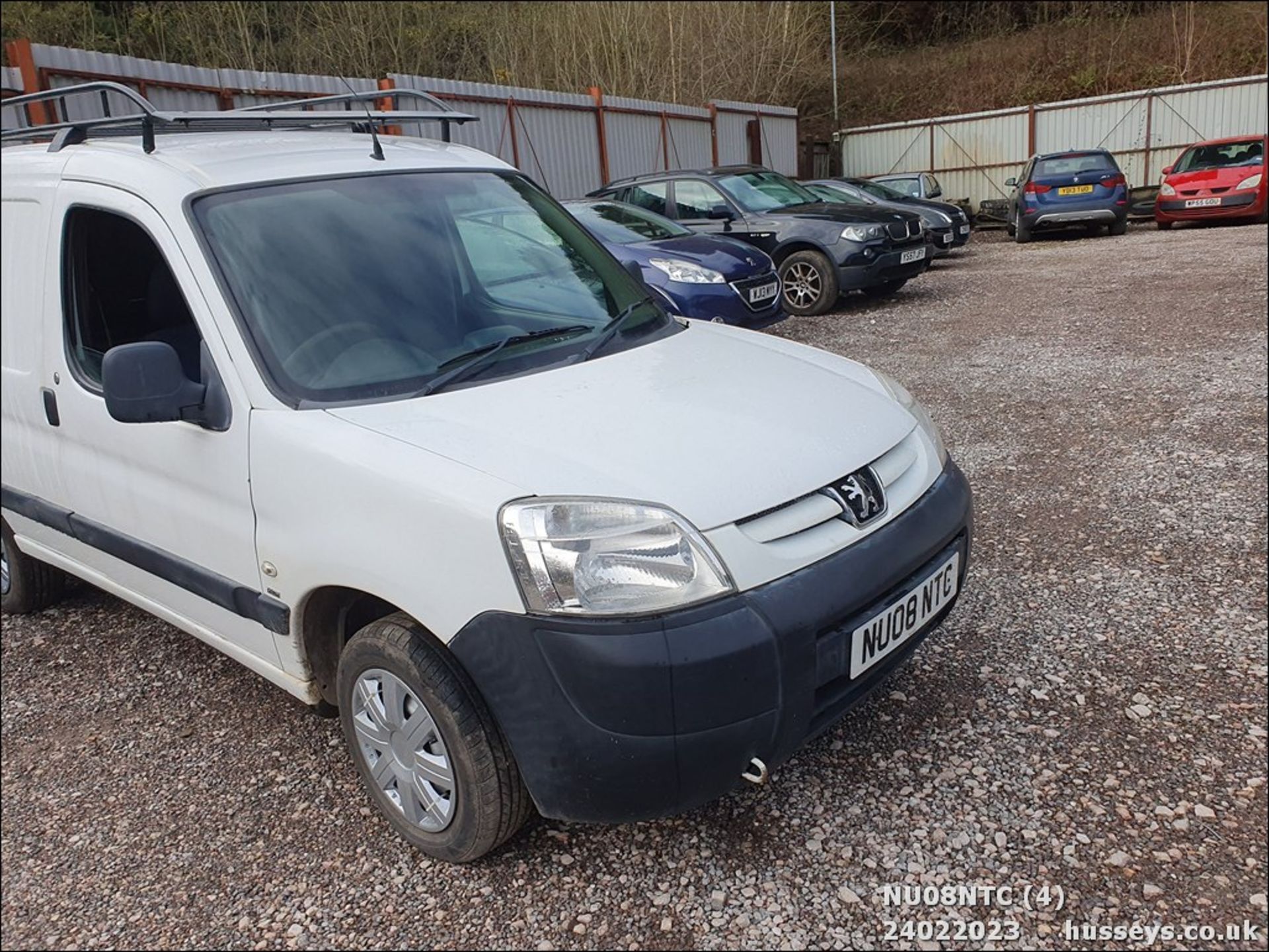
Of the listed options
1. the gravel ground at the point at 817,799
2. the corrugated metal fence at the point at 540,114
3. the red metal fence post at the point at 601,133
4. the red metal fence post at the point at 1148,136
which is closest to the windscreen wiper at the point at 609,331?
the gravel ground at the point at 817,799

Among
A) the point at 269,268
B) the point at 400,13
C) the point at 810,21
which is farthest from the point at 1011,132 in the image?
the point at 269,268

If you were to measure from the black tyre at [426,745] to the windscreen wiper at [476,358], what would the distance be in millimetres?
619

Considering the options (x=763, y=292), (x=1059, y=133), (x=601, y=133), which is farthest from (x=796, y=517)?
(x=1059, y=133)

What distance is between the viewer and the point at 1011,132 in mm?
24266

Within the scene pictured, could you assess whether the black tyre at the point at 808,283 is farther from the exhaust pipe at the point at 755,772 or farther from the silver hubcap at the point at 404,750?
the exhaust pipe at the point at 755,772

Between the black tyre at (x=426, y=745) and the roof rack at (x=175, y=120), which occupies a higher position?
the roof rack at (x=175, y=120)

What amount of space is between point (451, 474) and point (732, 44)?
974 inches

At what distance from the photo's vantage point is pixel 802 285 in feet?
33.8

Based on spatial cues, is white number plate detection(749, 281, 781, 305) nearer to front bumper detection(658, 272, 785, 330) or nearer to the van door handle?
front bumper detection(658, 272, 785, 330)

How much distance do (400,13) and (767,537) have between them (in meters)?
18.6

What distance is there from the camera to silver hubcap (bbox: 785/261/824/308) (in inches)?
402

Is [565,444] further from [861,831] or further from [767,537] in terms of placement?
[861,831]

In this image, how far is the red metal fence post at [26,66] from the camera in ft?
27.5

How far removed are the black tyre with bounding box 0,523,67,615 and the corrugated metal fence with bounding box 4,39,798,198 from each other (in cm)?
636
